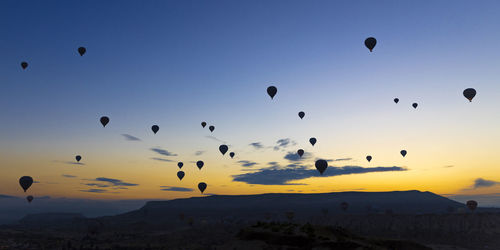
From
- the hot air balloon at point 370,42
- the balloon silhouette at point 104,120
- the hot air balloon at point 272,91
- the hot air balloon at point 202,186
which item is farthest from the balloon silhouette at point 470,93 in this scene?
the balloon silhouette at point 104,120

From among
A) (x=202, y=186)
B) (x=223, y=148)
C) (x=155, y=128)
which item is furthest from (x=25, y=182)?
(x=223, y=148)

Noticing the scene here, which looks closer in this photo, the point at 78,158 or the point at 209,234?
the point at 78,158

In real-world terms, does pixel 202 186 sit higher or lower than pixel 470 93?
lower

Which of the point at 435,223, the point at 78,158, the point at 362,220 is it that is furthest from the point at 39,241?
the point at 435,223

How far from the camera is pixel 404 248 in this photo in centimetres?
7325

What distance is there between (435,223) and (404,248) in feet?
313

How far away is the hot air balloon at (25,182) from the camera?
76.4 meters

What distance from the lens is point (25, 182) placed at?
77.5m

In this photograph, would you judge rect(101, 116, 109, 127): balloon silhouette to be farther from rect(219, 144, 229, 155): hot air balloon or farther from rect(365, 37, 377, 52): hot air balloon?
rect(365, 37, 377, 52): hot air balloon

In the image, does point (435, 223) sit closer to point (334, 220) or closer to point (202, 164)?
point (334, 220)

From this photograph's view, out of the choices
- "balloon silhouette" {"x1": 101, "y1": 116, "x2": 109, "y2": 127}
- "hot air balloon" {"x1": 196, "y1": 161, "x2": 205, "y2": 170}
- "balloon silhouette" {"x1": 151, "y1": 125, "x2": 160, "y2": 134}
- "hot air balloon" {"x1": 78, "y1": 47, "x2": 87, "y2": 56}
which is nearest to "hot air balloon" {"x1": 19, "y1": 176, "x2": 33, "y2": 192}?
"balloon silhouette" {"x1": 101, "y1": 116, "x2": 109, "y2": 127}

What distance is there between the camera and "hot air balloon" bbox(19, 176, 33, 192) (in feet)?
251

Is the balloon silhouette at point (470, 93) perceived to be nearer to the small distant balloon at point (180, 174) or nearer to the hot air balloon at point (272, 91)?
the hot air balloon at point (272, 91)

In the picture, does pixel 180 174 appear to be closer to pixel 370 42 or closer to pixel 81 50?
pixel 81 50
